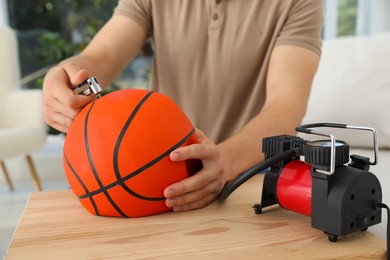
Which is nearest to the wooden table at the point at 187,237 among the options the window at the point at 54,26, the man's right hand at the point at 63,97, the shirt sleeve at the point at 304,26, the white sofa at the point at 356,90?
the man's right hand at the point at 63,97

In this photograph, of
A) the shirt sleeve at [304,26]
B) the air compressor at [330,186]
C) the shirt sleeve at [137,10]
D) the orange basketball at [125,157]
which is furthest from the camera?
the shirt sleeve at [137,10]

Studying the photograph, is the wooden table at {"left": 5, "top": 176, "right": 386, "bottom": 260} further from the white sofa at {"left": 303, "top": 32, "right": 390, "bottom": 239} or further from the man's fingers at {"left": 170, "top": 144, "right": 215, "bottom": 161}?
the white sofa at {"left": 303, "top": 32, "right": 390, "bottom": 239}

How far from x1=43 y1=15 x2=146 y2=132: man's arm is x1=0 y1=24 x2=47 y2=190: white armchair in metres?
1.38

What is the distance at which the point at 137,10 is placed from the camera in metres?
1.47

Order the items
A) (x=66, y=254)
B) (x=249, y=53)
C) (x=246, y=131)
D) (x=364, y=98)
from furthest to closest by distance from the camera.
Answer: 1. (x=364, y=98)
2. (x=249, y=53)
3. (x=246, y=131)
4. (x=66, y=254)

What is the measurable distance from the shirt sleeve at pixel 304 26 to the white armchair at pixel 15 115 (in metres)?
1.81

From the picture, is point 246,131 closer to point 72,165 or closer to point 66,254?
point 72,165

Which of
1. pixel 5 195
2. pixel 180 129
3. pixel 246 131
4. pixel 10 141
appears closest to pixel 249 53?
pixel 246 131

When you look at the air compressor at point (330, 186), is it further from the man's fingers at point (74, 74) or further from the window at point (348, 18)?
the window at point (348, 18)

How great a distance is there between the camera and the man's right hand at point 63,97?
0.91 m

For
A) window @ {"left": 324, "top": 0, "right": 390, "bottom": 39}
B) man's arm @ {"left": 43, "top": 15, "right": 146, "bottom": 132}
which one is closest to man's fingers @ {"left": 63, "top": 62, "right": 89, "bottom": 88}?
man's arm @ {"left": 43, "top": 15, "right": 146, "bottom": 132}

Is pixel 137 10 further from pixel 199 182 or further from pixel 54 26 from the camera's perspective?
pixel 54 26

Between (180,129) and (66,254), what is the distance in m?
0.31

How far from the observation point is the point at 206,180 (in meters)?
0.83
